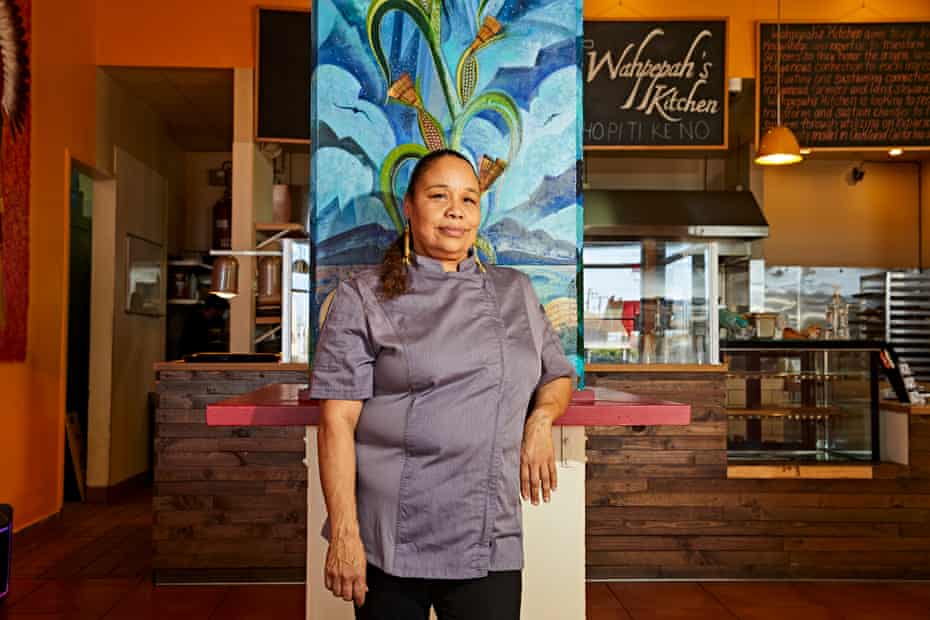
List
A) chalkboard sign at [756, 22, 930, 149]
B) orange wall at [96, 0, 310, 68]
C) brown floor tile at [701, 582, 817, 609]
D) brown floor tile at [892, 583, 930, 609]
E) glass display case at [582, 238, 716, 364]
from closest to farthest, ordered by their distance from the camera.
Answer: brown floor tile at [701, 582, 817, 609]
brown floor tile at [892, 583, 930, 609]
glass display case at [582, 238, 716, 364]
chalkboard sign at [756, 22, 930, 149]
orange wall at [96, 0, 310, 68]

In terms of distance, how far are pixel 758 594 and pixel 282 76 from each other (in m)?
3.91

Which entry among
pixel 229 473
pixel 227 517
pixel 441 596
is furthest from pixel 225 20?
pixel 441 596

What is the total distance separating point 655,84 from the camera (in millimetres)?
5508

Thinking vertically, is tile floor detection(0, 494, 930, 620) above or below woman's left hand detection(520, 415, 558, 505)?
below

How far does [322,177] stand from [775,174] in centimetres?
546

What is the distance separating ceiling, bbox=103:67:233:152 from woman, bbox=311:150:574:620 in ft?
15.3

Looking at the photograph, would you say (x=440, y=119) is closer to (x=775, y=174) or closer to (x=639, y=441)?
(x=639, y=441)

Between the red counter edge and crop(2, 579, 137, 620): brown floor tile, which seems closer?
the red counter edge

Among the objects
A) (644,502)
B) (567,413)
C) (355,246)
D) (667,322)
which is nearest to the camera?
(567,413)

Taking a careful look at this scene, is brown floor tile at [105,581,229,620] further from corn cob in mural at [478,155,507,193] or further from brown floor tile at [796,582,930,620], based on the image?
brown floor tile at [796,582,930,620]

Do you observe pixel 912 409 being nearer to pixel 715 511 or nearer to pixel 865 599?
pixel 865 599

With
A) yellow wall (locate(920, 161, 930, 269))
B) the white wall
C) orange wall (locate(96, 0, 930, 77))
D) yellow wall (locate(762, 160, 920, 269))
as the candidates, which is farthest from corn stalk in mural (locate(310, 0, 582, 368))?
yellow wall (locate(920, 161, 930, 269))

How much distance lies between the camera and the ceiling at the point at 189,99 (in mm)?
5977

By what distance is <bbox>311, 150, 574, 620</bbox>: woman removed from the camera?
1.58 meters
